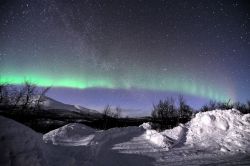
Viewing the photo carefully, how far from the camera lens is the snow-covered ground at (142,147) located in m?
5.33

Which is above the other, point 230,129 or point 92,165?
point 230,129

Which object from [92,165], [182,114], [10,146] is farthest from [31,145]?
[182,114]

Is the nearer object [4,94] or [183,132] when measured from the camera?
[183,132]

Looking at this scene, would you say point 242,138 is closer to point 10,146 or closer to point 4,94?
point 10,146

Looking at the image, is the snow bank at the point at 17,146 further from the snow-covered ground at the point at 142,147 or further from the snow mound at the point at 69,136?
the snow mound at the point at 69,136

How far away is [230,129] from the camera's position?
1435 centimetres

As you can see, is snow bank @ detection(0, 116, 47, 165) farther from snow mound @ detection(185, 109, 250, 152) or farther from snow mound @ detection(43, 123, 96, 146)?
snow mound @ detection(185, 109, 250, 152)

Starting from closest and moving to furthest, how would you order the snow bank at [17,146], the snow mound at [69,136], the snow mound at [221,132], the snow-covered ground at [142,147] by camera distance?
1. the snow bank at [17,146]
2. the snow-covered ground at [142,147]
3. the snow mound at [69,136]
4. the snow mound at [221,132]

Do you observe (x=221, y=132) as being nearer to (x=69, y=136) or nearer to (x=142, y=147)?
(x=142, y=147)

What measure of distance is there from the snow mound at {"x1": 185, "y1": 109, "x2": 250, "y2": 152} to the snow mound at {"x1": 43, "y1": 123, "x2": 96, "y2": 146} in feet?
22.3

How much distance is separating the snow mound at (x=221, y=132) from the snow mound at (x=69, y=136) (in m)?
6.79

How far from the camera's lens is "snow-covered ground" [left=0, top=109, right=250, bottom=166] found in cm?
533

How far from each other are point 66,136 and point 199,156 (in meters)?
8.01

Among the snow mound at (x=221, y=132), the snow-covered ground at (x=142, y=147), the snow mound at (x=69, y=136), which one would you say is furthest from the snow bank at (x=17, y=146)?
the snow mound at (x=221, y=132)
